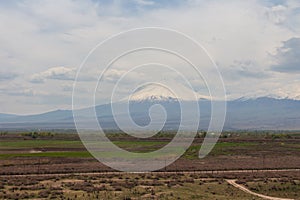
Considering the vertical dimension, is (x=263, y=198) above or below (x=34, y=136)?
below

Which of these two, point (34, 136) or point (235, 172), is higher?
point (34, 136)

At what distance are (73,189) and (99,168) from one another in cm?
2147

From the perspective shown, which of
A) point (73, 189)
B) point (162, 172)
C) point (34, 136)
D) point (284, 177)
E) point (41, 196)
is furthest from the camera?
point (34, 136)

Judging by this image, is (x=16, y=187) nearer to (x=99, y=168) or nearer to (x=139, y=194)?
(x=139, y=194)

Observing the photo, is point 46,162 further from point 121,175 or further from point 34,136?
point 34,136

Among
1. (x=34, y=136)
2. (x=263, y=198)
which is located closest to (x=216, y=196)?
(x=263, y=198)

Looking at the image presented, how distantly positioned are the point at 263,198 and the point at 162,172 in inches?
894

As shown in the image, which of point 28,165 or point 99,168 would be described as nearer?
point 99,168

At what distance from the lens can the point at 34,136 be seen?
172 meters

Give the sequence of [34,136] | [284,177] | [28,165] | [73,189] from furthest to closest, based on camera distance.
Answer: [34,136] → [28,165] → [284,177] → [73,189]

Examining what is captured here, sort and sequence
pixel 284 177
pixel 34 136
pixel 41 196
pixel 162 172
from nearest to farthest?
pixel 41 196 → pixel 284 177 → pixel 162 172 → pixel 34 136

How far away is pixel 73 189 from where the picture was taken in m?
49.8

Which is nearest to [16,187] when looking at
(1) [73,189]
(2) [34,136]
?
(1) [73,189]

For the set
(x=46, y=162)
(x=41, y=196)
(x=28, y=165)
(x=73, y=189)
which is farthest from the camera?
(x=46, y=162)
